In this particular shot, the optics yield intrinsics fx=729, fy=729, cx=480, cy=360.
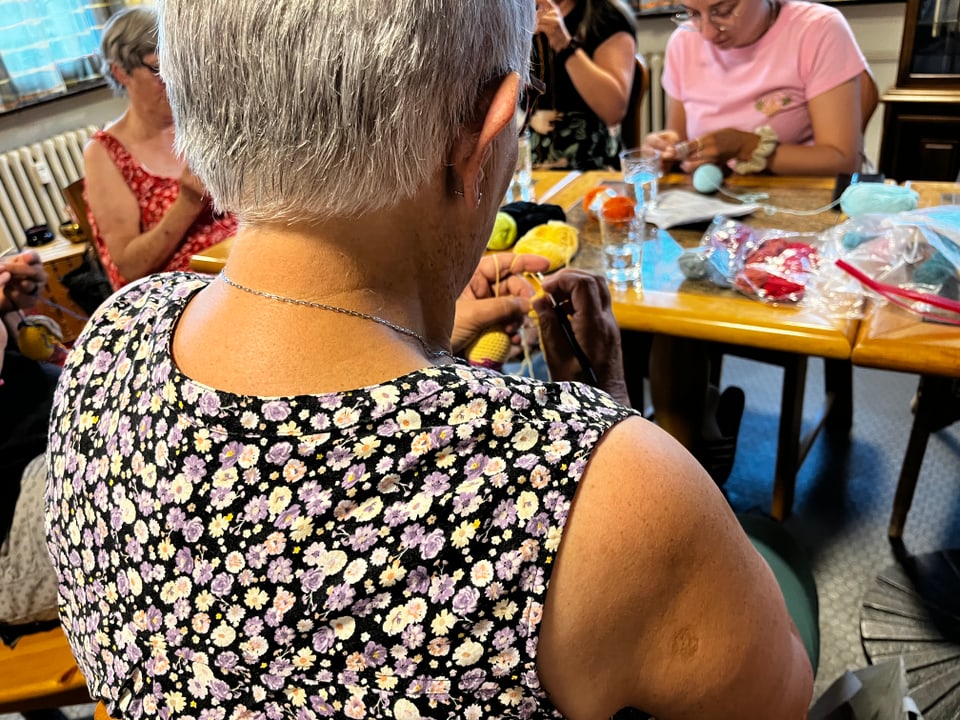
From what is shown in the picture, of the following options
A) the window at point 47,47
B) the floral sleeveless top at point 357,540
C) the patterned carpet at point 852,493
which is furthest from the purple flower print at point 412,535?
the window at point 47,47

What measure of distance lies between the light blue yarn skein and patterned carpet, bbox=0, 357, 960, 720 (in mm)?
861

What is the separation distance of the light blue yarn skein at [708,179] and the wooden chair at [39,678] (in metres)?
1.57

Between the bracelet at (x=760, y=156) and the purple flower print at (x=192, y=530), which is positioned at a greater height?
the purple flower print at (x=192, y=530)

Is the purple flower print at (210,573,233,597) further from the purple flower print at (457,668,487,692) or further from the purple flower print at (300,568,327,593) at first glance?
the purple flower print at (457,668,487,692)

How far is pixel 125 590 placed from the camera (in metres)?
0.64

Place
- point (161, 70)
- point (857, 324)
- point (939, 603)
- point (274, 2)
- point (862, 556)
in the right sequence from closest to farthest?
point (274, 2), point (161, 70), point (857, 324), point (939, 603), point (862, 556)

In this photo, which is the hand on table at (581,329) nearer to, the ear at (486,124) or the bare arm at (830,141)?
the ear at (486,124)

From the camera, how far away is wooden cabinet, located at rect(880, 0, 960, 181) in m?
2.63

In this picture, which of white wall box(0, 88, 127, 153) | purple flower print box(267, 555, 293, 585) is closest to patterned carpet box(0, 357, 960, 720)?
purple flower print box(267, 555, 293, 585)

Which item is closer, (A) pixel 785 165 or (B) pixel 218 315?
(B) pixel 218 315

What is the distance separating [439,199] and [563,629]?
1.20ft

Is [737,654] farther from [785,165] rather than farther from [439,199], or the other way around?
[785,165]

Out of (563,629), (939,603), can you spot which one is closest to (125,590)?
(563,629)

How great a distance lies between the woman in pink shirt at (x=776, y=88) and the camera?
72.4 inches
